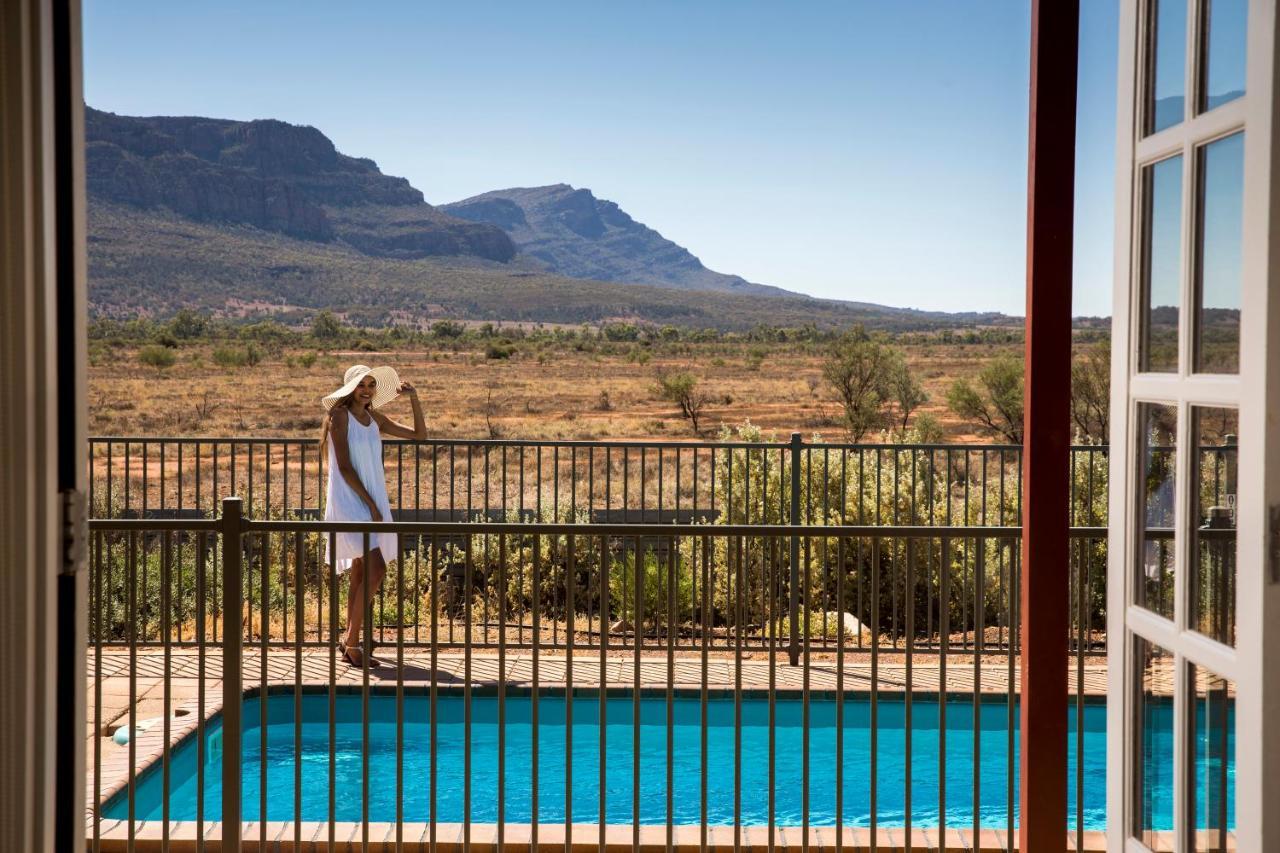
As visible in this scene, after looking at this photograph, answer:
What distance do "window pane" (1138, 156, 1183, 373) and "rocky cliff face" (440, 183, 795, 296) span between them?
104746 mm

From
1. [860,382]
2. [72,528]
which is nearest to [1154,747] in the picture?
[72,528]

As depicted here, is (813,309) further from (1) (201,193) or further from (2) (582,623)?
(2) (582,623)

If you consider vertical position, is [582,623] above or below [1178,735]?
below

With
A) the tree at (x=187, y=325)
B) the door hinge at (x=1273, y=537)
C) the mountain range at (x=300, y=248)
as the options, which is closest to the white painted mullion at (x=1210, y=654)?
the door hinge at (x=1273, y=537)

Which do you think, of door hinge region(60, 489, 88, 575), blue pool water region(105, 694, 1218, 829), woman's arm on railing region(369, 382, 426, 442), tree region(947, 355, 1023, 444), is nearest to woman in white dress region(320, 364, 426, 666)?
woman's arm on railing region(369, 382, 426, 442)

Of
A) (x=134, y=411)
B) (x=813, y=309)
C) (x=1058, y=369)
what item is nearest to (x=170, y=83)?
(x=813, y=309)

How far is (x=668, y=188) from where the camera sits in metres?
82.8

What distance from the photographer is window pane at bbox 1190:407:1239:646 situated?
1.76m

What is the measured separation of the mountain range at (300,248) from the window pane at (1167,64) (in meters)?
40.8

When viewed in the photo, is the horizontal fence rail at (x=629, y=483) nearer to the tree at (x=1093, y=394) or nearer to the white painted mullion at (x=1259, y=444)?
the tree at (x=1093, y=394)

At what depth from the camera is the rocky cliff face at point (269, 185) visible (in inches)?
2328

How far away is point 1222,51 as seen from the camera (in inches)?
69.4

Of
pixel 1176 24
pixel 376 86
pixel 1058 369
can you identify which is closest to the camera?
pixel 1176 24

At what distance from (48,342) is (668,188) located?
82.6 m
